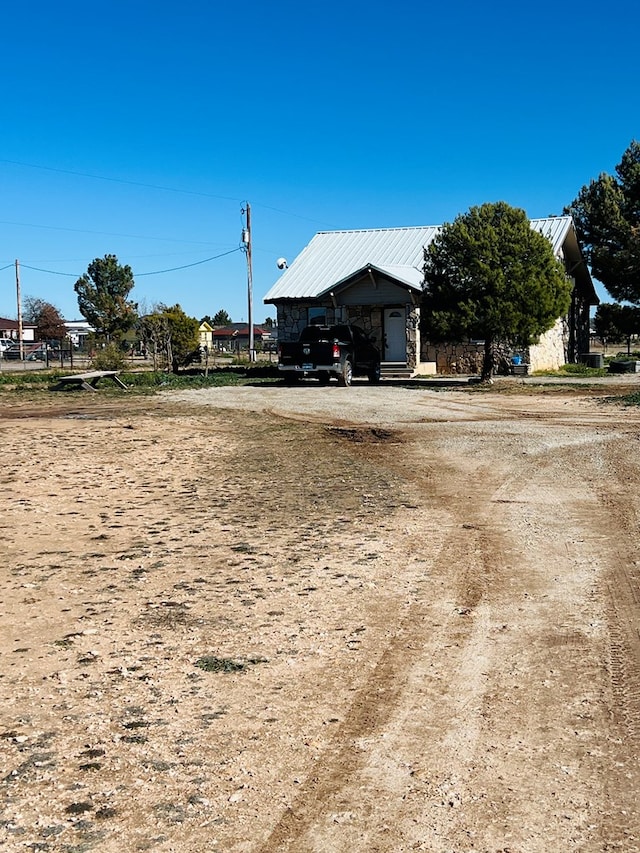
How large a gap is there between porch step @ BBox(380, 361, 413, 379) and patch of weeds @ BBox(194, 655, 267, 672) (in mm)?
27083

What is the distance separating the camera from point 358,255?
3634 cm

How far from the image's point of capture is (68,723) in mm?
3816

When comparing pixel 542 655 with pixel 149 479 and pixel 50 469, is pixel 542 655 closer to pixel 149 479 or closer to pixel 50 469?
pixel 149 479

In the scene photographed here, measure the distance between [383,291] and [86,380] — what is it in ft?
38.5

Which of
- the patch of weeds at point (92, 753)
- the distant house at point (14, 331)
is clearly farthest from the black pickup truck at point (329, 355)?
the distant house at point (14, 331)

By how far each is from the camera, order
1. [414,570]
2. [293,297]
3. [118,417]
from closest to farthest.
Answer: [414,570] → [118,417] → [293,297]

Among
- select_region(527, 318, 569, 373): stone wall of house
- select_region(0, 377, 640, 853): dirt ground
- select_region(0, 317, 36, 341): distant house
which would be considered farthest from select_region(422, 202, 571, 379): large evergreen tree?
select_region(0, 317, 36, 341): distant house

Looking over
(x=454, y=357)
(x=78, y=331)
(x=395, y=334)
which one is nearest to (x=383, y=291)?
(x=395, y=334)

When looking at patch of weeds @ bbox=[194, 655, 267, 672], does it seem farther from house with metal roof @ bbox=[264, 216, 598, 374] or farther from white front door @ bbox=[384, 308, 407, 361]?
white front door @ bbox=[384, 308, 407, 361]

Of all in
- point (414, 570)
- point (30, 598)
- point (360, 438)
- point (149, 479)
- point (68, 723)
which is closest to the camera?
point (68, 723)

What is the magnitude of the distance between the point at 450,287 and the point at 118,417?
12771 mm

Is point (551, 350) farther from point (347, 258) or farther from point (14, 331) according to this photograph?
point (14, 331)

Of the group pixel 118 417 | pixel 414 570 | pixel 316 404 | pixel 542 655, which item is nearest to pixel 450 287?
pixel 316 404

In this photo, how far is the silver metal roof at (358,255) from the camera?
109 feet
